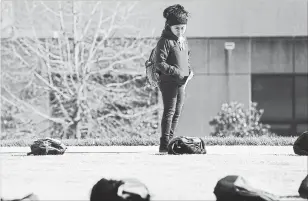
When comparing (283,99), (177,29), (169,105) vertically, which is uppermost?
(177,29)

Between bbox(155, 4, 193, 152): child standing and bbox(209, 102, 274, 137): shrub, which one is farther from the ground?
bbox(155, 4, 193, 152): child standing

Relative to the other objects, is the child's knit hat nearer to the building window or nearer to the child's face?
A: the child's face

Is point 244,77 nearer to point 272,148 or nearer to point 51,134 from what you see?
point 51,134

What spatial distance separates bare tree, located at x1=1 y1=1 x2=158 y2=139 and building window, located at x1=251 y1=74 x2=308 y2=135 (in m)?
3.20

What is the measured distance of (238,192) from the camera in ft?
20.5

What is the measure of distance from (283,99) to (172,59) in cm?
1271

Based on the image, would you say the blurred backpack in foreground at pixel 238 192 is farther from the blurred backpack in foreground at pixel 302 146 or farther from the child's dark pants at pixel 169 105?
the blurred backpack in foreground at pixel 302 146

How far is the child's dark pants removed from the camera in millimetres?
11406

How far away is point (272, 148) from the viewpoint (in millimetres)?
13102

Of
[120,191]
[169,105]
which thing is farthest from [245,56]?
[120,191]

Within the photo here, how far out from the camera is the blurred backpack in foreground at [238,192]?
20.4 feet

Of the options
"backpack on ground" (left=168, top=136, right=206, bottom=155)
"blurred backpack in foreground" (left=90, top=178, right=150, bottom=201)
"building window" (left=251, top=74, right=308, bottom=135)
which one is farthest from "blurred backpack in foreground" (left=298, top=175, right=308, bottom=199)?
"building window" (left=251, top=74, right=308, bottom=135)

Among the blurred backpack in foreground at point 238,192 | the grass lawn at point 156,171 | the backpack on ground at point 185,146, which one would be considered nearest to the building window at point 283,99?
the grass lawn at point 156,171

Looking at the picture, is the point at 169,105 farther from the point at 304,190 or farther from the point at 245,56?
the point at 245,56
